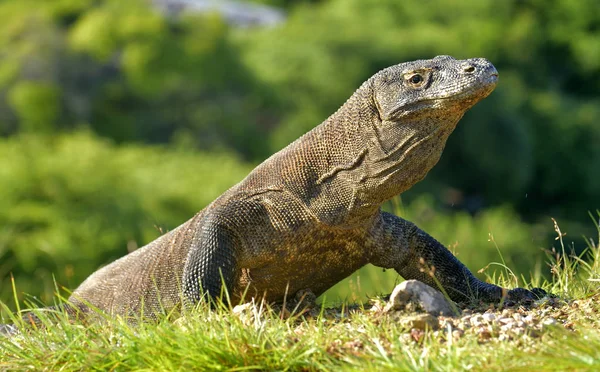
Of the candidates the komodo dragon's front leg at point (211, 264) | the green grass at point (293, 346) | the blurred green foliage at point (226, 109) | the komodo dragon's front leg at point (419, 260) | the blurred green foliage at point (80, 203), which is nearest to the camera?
the green grass at point (293, 346)

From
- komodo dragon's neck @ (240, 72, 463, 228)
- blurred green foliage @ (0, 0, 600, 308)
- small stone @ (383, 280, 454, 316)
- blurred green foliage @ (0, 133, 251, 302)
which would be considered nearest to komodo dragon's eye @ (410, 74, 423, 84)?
komodo dragon's neck @ (240, 72, 463, 228)

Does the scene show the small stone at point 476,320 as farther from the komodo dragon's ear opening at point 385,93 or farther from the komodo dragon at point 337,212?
the komodo dragon's ear opening at point 385,93

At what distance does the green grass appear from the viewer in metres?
4.28

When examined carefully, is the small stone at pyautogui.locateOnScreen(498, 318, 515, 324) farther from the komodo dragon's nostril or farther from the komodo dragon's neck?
the komodo dragon's nostril

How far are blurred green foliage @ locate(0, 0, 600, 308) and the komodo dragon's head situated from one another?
23327mm

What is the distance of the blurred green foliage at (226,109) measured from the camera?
32.8 meters

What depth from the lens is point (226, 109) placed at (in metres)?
52.2

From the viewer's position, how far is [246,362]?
14.9 ft

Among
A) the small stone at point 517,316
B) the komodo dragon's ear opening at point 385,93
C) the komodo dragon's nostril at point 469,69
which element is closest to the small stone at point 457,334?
the small stone at point 517,316

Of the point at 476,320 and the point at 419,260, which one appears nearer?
the point at 476,320

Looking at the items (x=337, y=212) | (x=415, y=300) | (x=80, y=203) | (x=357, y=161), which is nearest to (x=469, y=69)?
(x=357, y=161)

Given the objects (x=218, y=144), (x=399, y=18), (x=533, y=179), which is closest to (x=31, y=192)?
(x=218, y=144)

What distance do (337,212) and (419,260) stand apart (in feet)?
2.73

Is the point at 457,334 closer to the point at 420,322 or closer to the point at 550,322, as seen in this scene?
the point at 420,322
